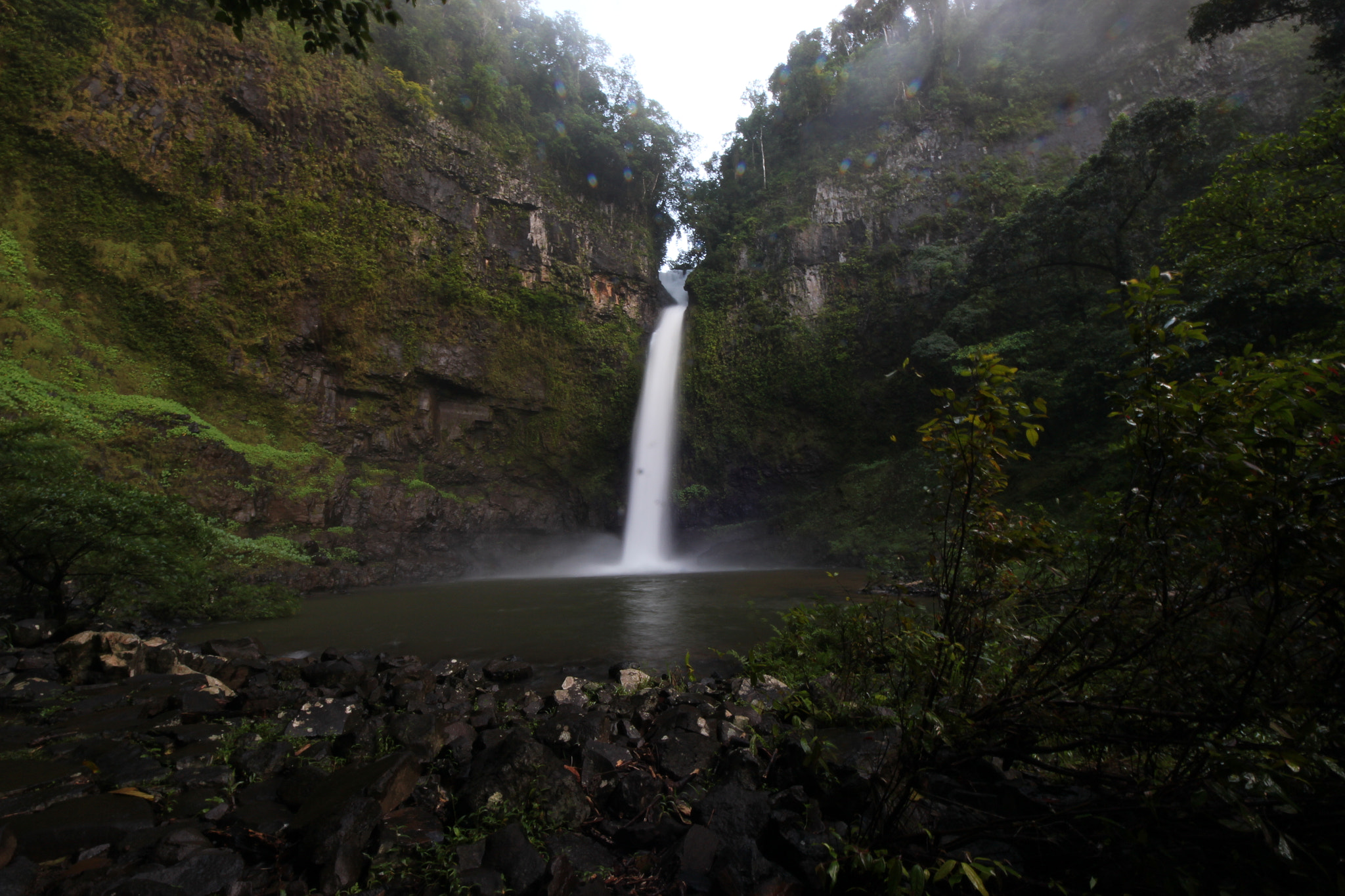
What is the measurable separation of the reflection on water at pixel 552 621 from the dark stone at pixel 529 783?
3.21 meters

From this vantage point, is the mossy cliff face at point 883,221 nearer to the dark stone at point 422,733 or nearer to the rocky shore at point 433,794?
the rocky shore at point 433,794

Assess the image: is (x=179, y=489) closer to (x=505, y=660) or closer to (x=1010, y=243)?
(x=505, y=660)

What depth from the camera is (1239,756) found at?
1141 mm

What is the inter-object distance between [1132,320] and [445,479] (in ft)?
65.4

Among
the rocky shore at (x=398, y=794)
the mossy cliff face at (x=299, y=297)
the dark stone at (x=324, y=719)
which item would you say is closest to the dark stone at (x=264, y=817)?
the rocky shore at (x=398, y=794)

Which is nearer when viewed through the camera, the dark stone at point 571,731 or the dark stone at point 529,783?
the dark stone at point 529,783

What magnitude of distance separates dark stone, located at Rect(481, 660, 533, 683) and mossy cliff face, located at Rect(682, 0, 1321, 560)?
43.7 ft

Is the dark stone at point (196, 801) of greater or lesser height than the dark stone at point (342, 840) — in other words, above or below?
below

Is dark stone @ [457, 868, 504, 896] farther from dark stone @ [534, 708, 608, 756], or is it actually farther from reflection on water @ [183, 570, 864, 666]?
reflection on water @ [183, 570, 864, 666]

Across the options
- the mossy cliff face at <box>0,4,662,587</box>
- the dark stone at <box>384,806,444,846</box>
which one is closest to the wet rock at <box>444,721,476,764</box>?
the dark stone at <box>384,806,444,846</box>

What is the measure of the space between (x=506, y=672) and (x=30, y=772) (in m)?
3.01

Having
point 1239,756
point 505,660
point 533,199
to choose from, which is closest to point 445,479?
point 533,199

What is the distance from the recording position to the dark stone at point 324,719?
3.37 m

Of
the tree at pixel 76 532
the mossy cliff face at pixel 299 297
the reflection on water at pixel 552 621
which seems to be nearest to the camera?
the tree at pixel 76 532
